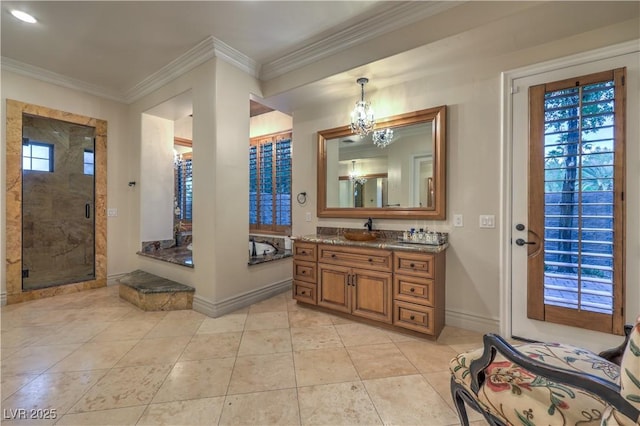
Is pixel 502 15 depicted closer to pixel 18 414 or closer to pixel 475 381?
pixel 475 381

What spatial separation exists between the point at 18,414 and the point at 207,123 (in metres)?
2.56

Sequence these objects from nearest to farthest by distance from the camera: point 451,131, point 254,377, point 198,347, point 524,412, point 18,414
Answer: point 524,412, point 18,414, point 254,377, point 198,347, point 451,131

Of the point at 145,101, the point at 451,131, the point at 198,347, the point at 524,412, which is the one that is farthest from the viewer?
the point at 145,101

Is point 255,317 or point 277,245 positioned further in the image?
point 277,245

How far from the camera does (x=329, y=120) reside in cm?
341

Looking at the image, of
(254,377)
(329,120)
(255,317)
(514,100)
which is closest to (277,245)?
(255,317)

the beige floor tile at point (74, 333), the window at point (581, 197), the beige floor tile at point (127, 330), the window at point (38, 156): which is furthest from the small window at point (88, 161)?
the window at point (581, 197)

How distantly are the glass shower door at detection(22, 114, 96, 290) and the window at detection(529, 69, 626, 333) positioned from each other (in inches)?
210

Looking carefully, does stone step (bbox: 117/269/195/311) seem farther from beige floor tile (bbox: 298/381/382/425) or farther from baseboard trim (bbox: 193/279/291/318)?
beige floor tile (bbox: 298/381/382/425)

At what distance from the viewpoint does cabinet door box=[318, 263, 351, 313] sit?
2.78 metres

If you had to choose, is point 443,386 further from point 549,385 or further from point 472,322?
point 472,322

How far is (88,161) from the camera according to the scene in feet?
13.1

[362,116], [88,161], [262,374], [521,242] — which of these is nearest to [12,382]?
[262,374]

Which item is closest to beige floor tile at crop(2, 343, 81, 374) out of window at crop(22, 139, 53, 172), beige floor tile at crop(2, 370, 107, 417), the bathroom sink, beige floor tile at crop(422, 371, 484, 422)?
beige floor tile at crop(2, 370, 107, 417)
